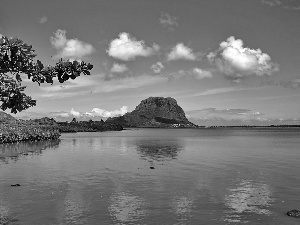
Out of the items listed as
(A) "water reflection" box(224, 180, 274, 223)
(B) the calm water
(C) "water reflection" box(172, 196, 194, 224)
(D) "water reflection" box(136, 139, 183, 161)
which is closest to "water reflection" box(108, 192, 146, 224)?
(B) the calm water

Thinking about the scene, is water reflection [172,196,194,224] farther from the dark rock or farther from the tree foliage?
the tree foliage

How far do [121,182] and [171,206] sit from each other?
11.0m

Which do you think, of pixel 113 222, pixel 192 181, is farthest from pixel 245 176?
pixel 113 222

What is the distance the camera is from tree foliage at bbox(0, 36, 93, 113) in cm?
930

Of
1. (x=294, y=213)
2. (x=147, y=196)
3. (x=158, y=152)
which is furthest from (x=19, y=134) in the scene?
(x=294, y=213)

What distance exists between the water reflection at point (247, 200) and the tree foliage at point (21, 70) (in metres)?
15.7

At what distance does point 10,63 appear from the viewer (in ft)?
32.0

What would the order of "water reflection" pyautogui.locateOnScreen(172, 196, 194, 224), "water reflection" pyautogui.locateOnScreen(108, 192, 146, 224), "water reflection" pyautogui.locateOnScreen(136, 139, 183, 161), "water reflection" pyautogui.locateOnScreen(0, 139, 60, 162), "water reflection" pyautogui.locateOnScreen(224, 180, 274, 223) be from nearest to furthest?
"water reflection" pyautogui.locateOnScreen(108, 192, 146, 224) < "water reflection" pyautogui.locateOnScreen(172, 196, 194, 224) < "water reflection" pyautogui.locateOnScreen(224, 180, 274, 223) < "water reflection" pyautogui.locateOnScreen(0, 139, 60, 162) < "water reflection" pyautogui.locateOnScreen(136, 139, 183, 161)

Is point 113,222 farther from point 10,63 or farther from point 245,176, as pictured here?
point 245,176

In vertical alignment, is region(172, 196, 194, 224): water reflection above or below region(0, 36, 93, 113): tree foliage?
below

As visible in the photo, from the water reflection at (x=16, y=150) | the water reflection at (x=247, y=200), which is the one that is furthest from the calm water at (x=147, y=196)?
the water reflection at (x=16, y=150)

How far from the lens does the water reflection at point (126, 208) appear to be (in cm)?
2186

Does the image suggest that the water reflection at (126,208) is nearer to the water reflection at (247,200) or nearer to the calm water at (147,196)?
the calm water at (147,196)

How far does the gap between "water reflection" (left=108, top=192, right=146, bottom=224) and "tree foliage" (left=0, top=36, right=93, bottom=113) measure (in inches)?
509
